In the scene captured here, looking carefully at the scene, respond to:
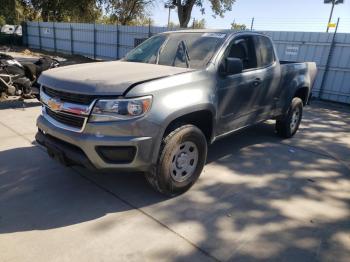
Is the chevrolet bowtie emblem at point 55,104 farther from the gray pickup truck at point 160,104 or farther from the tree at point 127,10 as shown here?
the tree at point 127,10

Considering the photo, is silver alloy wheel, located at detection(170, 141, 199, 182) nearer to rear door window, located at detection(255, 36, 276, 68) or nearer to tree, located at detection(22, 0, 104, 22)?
rear door window, located at detection(255, 36, 276, 68)

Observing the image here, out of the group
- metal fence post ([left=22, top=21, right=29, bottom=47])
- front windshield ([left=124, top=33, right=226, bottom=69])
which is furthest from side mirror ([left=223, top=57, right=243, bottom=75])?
metal fence post ([left=22, top=21, right=29, bottom=47])

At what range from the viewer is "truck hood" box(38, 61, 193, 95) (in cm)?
323

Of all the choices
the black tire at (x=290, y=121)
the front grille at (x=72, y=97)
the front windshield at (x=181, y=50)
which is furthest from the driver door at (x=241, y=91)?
the front grille at (x=72, y=97)

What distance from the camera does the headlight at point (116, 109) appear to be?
319cm

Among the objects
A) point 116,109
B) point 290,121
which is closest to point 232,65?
point 116,109

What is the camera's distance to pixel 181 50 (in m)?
4.45

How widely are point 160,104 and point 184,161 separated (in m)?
0.85

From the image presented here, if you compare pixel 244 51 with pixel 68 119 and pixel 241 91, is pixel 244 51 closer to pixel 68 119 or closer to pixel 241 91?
pixel 241 91

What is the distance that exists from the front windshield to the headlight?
1.22 m

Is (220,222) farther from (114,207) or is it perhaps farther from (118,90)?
(118,90)

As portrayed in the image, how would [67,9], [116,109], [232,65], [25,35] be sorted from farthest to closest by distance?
[67,9], [25,35], [232,65], [116,109]

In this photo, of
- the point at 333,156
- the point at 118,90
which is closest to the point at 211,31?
the point at 118,90

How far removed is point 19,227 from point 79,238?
0.62 m
